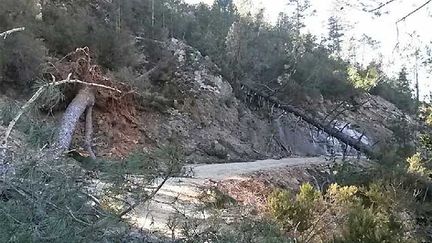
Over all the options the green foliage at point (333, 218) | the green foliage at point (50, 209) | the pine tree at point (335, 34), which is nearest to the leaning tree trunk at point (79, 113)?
the green foliage at point (333, 218)

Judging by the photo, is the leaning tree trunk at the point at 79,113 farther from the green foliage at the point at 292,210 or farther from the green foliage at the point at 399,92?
the green foliage at the point at 399,92

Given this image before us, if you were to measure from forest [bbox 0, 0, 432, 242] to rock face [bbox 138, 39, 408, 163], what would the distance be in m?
0.08

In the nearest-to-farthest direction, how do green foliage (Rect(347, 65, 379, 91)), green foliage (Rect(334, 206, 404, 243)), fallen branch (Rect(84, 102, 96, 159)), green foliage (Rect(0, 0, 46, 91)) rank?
green foliage (Rect(334, 206, 404, 243)), fallen branch (Rect(84, 102, 96, 159)), green foliage (Rect(0, 0, 46, 91)), green foliage (Rect(347, 65, 379, 91))

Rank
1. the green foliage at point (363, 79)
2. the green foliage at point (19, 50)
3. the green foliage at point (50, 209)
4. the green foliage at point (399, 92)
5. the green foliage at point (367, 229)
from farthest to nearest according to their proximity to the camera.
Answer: the green foliage at point (399, 92) < the green foliage at point (363, 79) < the green foliage at point (19, 50) < the green foliage at point (367, 229) < the green foliage at point (50, 209)

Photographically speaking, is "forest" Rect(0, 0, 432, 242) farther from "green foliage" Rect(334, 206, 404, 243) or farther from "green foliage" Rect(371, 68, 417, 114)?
"green foliage" Rect(371, 68, 417, 114)

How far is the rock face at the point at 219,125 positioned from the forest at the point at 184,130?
0.25 ft

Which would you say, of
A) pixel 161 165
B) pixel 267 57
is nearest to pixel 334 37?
pixel 267 57

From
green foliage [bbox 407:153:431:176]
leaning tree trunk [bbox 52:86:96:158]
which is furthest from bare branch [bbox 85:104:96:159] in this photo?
green foliage [bbox 407:153:431:176]

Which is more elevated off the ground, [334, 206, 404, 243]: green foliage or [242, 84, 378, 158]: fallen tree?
[334, 206, 404, 243]: green foliage

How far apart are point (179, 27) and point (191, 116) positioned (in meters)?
9.47

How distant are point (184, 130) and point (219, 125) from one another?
103 inches

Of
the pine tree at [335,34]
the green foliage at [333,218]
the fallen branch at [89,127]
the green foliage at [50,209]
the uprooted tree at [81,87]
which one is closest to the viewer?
the green foliage at [50,209]

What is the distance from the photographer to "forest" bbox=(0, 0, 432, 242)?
555 centimetres

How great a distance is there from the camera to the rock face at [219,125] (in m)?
20.2
